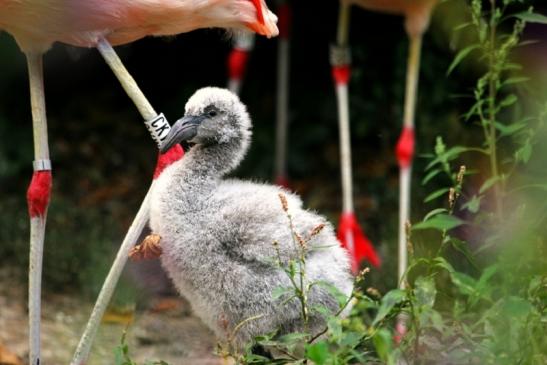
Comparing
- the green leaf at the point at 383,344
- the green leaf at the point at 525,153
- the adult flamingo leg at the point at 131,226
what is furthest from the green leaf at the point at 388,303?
the adult flamingo leg at the point at 131,226

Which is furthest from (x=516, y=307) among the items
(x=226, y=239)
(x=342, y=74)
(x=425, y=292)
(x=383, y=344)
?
(x=342, y=74)

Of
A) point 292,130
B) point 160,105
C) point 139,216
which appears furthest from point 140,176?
→ point 139,216

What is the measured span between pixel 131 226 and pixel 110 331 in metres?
1.17

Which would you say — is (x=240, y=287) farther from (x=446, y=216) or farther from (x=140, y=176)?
(x=140, y=176)

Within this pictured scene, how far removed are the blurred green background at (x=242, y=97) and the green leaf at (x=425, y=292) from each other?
7.31ft

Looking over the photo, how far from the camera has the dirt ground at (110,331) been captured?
390cm

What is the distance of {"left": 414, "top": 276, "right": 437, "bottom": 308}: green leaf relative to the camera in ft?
7.93

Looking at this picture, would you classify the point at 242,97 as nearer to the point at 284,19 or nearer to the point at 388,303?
the point at 284,19

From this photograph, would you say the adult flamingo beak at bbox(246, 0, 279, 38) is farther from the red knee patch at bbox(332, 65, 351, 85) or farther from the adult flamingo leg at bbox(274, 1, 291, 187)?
the adult flamingo leg at bbox(274, 1, 291, 187)

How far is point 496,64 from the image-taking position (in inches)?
118

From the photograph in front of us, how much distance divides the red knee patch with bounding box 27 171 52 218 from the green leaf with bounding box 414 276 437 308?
47.5 inches

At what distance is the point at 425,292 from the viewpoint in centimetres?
243

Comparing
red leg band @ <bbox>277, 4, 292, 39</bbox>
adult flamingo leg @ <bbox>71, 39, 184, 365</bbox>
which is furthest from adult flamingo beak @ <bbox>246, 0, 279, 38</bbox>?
red leg band @ <bbox>277, 4, 292, 39</bbox>

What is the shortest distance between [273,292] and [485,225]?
0.86 metres
